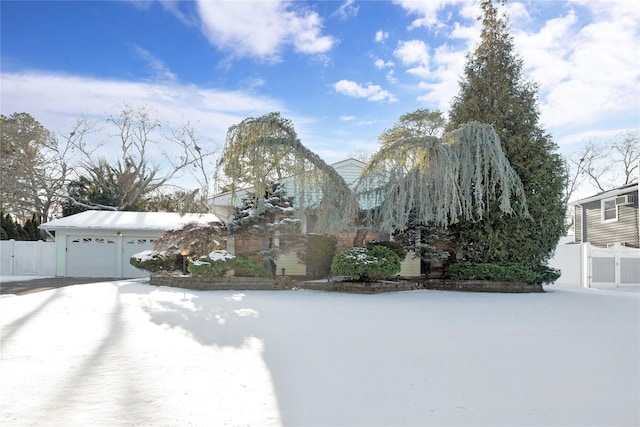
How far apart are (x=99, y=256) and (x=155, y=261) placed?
5498 millimetres

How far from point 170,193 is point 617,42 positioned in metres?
27.9

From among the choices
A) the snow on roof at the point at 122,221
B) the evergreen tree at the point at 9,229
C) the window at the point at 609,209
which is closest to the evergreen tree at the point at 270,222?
the snow on roof at the point at 122,221

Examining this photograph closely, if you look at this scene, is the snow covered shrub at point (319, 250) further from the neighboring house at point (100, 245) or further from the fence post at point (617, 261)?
the fence post at point (617, 261)

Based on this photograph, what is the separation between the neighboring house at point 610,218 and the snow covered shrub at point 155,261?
63.2 feet

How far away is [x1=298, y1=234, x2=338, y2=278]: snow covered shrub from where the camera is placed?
13.6 metres

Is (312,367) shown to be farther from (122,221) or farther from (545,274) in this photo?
(122,221)

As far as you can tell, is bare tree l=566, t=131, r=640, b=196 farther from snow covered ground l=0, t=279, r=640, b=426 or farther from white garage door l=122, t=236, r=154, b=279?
snow covered ground l=0, t=279, r=640, b=426

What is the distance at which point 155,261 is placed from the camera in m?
14.0

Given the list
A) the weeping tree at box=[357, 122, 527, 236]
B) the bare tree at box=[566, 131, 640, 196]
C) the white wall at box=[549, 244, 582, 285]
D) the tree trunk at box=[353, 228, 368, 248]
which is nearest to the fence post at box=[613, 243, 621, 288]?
the white wall at box=[549, 244, 582, 285]

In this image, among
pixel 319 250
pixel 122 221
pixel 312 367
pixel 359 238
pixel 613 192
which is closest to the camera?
pixel 312 367

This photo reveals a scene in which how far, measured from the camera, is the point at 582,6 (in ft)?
33.5

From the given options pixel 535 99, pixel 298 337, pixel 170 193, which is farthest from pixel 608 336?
pixel 170 193

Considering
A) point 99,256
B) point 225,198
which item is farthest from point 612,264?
point 99,256

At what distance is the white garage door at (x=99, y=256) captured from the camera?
17750 mm
